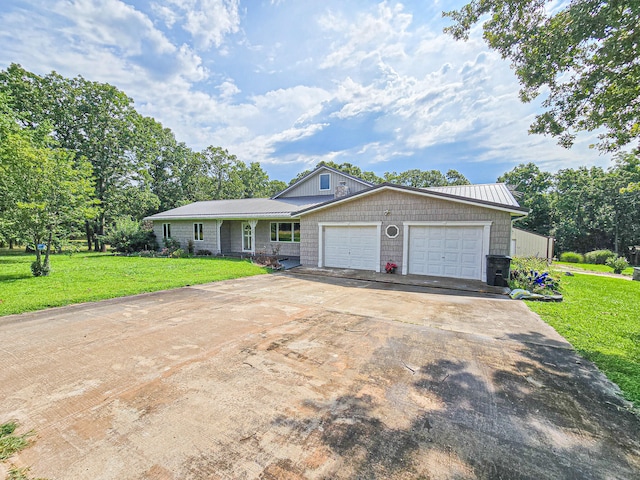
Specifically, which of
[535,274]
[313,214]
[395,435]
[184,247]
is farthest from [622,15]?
[184,247]

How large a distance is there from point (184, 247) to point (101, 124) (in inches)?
625

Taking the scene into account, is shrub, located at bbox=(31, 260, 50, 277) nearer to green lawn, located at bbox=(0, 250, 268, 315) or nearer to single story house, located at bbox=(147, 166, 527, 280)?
green lawn, located at bbox=(0, 250, 268, 315)

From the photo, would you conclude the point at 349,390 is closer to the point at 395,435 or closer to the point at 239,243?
the point at 395,435

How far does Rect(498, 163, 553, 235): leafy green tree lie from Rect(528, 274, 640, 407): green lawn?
26.4 metres

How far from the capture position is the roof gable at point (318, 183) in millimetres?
18578

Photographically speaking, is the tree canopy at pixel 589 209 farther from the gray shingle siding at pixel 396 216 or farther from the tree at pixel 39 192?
the tree at pixel 39 192

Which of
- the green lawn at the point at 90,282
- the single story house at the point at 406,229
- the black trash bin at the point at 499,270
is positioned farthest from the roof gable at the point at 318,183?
the black trash bin at the point at 499,270

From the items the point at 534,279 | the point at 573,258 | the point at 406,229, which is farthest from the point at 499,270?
the point at 573,258

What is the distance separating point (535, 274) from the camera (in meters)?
8.28

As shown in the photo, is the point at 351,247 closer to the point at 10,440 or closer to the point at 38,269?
the point at 10,440

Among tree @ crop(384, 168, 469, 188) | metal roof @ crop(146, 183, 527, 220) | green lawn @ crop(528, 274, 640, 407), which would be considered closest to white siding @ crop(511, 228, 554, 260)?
metal roof @ crop(146, 183, 527, 220)

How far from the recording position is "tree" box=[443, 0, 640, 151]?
3.78 meters

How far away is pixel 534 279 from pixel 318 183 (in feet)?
46.4

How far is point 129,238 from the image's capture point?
18578mm
